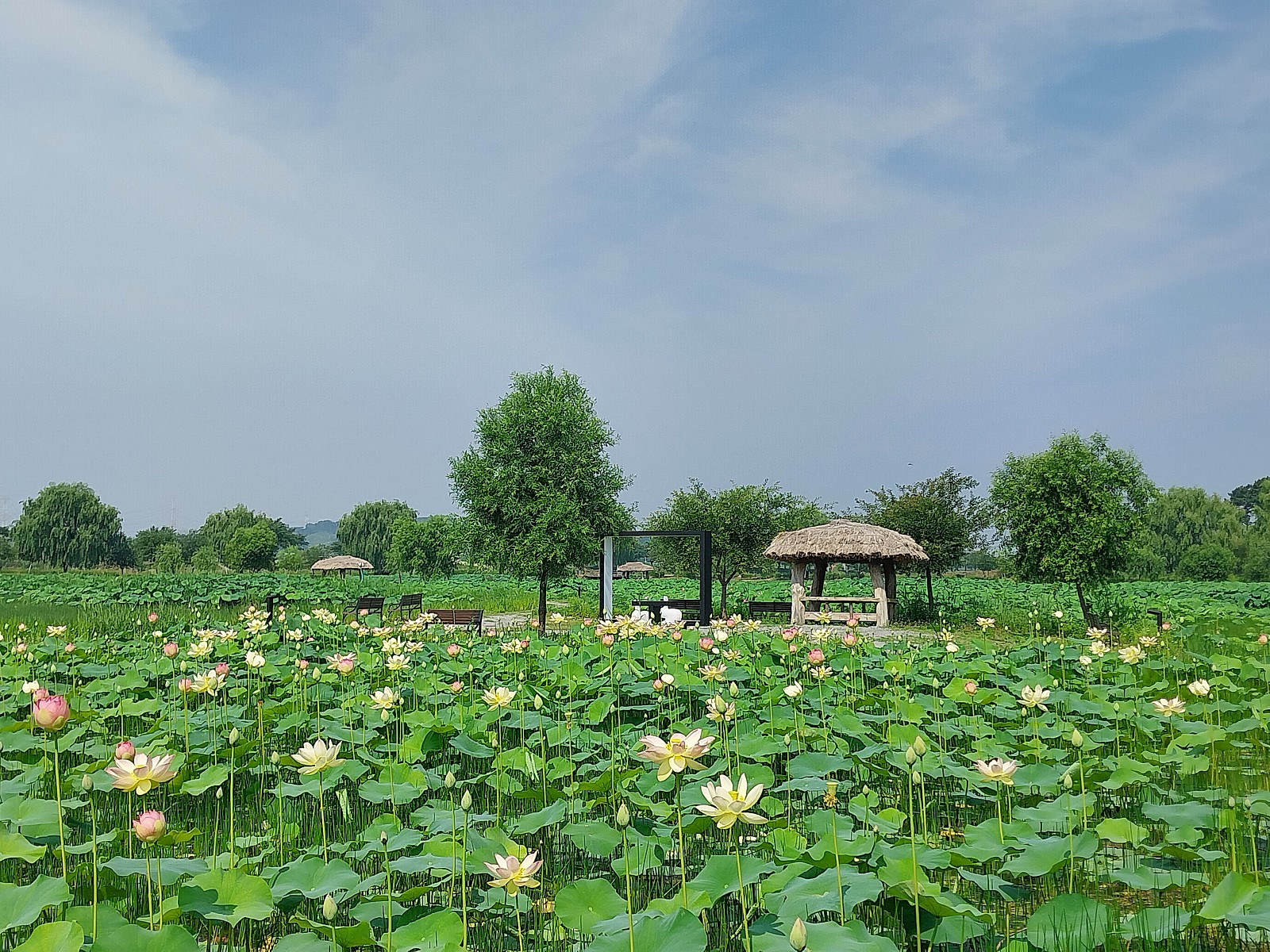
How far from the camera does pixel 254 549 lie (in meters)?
60.5

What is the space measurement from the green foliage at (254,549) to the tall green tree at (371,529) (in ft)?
26.4

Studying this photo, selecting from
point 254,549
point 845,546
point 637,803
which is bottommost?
point 637,803

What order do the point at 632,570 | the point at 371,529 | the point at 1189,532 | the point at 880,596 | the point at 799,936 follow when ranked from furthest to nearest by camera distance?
1. the point at 371,529
2. the point at 632,570
3. the point at 1189,532
4. the point at 880,596
5. the point at 799,936

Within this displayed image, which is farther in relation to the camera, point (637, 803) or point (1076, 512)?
point (1076, 512)

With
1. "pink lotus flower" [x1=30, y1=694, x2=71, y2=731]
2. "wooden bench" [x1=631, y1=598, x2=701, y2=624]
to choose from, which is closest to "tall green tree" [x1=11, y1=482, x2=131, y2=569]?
"wooden bench" [x1=631, y1=598, x2=701, y2=624]

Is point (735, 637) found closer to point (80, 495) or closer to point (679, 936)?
point (679, 936)

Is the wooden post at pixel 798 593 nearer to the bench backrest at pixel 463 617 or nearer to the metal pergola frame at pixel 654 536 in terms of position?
the metal pergola frame at pixel 654 536

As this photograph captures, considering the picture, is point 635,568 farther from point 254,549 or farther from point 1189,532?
point 1189,532

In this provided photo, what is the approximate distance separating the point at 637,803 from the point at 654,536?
1055 cm

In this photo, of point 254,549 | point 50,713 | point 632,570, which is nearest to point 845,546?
point 50,713

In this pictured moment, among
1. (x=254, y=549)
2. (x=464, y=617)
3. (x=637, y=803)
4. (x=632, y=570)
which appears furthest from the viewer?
(x=254, y=549)

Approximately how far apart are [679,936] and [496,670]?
5263 mm

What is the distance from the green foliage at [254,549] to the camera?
60438mm

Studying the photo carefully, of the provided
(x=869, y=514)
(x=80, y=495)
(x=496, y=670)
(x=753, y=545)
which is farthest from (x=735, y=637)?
(x=80, y=495)
